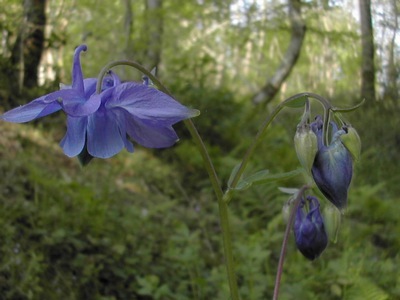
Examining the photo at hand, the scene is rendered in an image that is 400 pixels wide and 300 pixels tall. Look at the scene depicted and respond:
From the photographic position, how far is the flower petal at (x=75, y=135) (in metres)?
1.36

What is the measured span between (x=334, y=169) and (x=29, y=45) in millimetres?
5367

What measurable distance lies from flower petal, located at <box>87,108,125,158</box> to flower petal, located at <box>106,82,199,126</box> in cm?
6

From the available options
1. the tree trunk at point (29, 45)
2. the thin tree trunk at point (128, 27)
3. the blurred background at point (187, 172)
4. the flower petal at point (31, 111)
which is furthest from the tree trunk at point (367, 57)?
the flower petal at point (31, 111)

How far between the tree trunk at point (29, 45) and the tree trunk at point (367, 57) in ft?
11.6

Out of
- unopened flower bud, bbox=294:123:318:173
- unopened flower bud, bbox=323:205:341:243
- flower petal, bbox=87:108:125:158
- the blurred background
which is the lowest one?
the blurred background

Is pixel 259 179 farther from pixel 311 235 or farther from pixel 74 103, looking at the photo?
pixel 74 103

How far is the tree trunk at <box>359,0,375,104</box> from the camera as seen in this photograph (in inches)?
221

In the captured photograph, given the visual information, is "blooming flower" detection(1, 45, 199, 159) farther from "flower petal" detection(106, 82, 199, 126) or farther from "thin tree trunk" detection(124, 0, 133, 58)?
"thin tree trunk" detection(124, 0, 133, 58)

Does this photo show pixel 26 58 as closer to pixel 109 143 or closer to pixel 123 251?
pixel 123 251

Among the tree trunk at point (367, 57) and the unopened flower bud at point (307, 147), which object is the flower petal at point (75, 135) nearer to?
the unopened flower bud at point (307, 147)

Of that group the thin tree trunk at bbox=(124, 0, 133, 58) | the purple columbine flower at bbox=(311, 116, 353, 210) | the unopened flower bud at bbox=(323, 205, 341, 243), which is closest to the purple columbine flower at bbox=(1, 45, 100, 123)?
the purple columbine flower at bbox=(311, 116, 353, 210)

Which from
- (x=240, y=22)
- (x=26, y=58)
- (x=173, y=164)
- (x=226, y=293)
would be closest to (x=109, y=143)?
(x=226, y=293)

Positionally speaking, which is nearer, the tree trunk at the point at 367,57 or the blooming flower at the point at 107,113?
the blooming flower at the point at 107,113

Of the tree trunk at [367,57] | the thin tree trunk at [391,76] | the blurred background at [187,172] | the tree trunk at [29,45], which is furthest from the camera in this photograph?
the tree trunk at [29,45]
